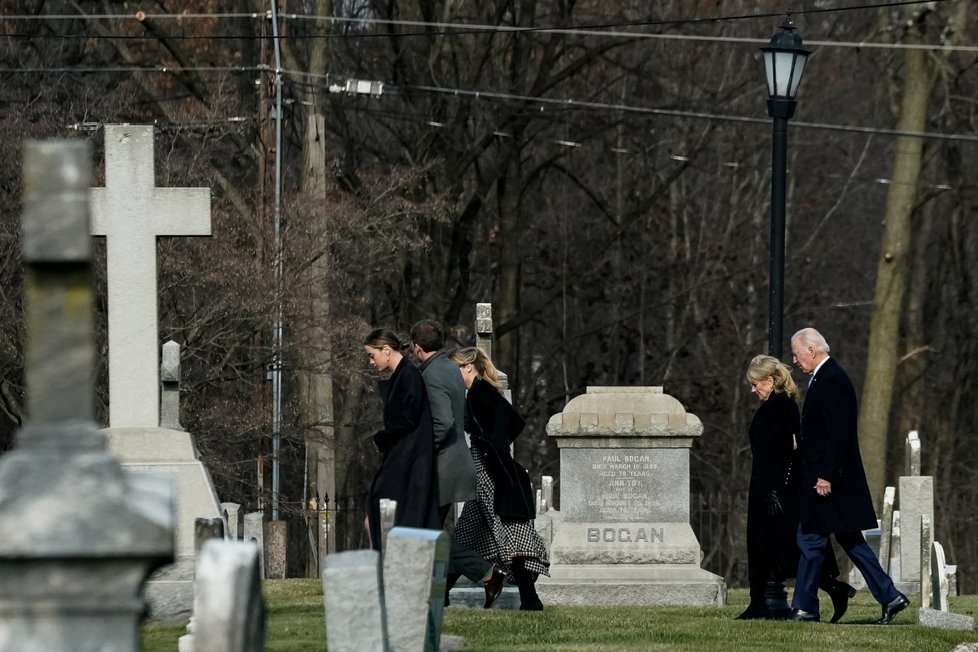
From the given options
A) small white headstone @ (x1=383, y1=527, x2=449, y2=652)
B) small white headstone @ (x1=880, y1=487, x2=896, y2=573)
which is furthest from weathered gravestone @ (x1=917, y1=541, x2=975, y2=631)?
small white headstone @ (x1=880, y1=487, x2=896, y2=573)

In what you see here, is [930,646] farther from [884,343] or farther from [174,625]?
[884,343]

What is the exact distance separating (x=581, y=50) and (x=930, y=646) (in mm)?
24479

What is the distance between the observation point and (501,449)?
12984mm

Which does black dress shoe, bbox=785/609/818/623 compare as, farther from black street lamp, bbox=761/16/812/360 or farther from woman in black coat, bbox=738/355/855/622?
black street lamp, bbox=761/16/812/360

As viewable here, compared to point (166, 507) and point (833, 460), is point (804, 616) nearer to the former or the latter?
point (833, 460)

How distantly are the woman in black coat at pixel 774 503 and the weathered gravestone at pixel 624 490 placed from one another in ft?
7.75

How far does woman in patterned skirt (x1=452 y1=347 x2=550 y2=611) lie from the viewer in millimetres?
12961

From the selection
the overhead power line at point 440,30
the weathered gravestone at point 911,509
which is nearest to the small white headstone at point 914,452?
the weathered gravestone at point 911,509

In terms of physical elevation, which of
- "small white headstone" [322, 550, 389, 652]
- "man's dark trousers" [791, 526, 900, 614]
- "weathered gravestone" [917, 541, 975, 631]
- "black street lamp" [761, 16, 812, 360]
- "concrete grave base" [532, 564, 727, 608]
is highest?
"black street lamp" [761, 16, 812, 360]

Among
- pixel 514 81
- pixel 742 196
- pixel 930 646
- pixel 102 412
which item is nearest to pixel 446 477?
pixel 930 646

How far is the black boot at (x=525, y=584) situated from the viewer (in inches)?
514

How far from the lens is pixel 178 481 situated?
37.1ft

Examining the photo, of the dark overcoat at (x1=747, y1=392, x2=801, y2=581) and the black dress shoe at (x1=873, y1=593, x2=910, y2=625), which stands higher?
the dark overcoat at (x1=747, y1=392, x2=801, y2=581)

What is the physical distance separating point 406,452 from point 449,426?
0.43m
